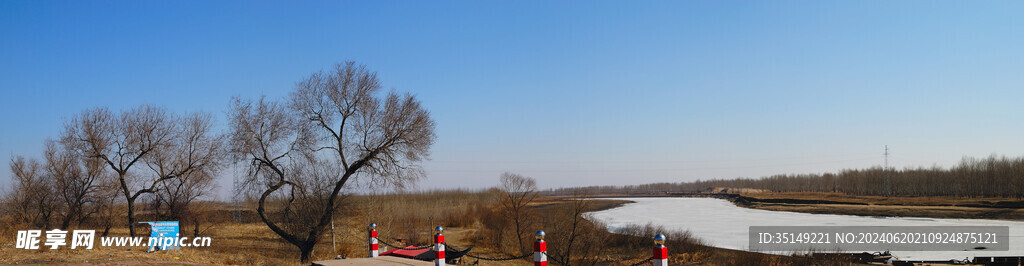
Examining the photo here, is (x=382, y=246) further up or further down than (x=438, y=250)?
further down

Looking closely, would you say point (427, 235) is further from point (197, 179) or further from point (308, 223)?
point (308, 223)

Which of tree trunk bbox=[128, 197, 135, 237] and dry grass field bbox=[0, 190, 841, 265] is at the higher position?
Answer: tree trunk bbox=[128, 197, 135, 237]

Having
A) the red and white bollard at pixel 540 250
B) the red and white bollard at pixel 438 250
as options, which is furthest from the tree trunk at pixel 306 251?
the red and white bollard at pixel 540 250

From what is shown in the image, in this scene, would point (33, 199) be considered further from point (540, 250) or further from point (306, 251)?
point (540, 250)

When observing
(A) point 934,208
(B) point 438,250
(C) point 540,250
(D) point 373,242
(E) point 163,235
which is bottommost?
(A) point 934,208

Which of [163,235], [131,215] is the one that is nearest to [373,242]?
[163,235]

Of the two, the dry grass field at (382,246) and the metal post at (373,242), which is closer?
the metal post at (373,242)

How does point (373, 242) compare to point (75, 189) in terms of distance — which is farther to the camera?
point (75, 189)

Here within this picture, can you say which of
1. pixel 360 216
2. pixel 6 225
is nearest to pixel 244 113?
pixel 360 216

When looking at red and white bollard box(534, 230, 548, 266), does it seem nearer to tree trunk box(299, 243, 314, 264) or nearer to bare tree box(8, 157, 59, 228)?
tree trunk box(299, 243, 314, 264)

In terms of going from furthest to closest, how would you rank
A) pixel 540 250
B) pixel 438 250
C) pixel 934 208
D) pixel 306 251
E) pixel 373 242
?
pixel 934 208 → pixel 306 251 → pixel 373 242 → pixel 438 250 → pixel 540 250

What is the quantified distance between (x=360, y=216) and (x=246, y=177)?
879 cm

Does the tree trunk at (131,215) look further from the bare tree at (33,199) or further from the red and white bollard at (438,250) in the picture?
the red and white bollard at (438,250)

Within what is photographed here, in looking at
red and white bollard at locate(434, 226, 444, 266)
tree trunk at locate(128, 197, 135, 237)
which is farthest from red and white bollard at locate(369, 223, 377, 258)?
tree trunk at locate(128, 197, 135, 237)
